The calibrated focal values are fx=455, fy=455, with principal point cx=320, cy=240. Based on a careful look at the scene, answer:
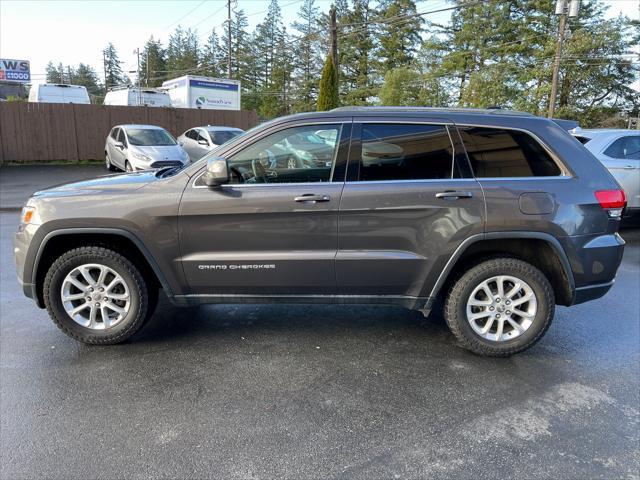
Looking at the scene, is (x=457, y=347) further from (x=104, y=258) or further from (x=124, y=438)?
(x=104, y=258)

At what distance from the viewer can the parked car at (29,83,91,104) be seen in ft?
66.9

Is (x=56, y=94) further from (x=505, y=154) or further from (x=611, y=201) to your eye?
(x=611, y=201)

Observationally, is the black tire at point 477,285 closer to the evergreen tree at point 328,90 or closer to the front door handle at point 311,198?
the front door handle at point 311,198

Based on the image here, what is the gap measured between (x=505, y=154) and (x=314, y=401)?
2296 millimetres

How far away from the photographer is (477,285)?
3510mm

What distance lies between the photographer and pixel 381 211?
337cm

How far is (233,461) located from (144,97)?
2303cm

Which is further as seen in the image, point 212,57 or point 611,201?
point 212,57

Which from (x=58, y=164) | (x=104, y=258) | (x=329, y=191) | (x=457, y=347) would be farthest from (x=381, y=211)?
(x=58, y=164)

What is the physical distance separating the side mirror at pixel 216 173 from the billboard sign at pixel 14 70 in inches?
1726

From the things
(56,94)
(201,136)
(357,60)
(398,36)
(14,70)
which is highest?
(398,36)

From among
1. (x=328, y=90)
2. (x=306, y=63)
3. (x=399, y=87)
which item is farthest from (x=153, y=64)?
(x=328, y=90)

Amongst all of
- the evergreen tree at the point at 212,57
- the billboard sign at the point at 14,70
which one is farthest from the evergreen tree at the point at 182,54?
the billboard sign at the point at 14,70

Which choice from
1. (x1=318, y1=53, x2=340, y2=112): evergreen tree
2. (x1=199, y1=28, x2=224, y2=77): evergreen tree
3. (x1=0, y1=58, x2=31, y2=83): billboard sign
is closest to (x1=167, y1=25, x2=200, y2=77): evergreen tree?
(x1=199, y1=28, x2=224, y2=77): evergreen tree
